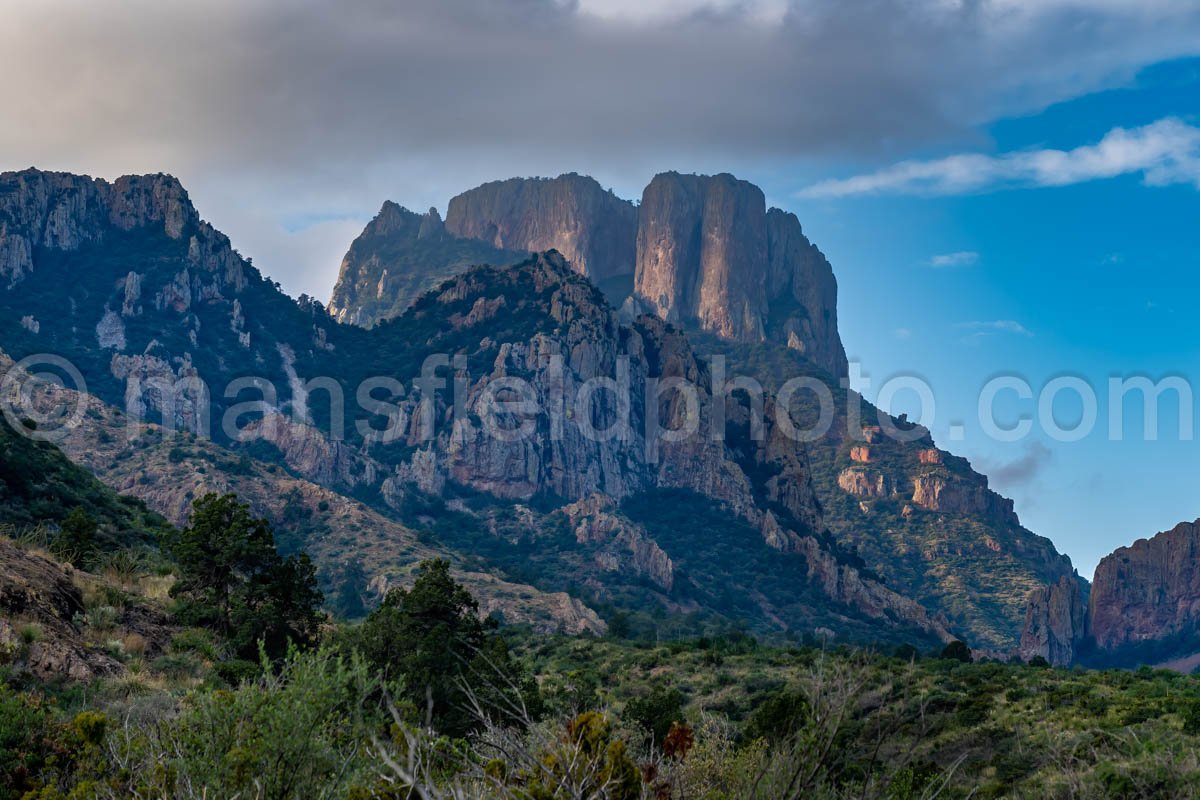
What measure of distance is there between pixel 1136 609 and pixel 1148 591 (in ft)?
15.3

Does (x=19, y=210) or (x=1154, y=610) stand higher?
(x=19, y=210)

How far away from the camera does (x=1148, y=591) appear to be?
164 metres

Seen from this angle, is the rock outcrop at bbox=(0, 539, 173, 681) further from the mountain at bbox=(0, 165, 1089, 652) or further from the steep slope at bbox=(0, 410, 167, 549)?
the mountain at bbox=(0, 165, 1089, 652)

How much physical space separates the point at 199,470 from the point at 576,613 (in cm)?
4153

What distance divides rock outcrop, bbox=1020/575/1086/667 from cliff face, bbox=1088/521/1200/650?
8.62m

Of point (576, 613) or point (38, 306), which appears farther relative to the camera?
point (38, 306)

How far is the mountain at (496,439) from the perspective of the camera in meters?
131

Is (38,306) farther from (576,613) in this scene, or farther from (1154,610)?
(1154,610)

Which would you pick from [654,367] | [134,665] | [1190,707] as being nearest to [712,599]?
[654,367]

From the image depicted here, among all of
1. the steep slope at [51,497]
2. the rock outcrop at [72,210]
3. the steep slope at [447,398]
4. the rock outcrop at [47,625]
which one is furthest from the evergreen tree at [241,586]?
the rock outcrop at [72,210]

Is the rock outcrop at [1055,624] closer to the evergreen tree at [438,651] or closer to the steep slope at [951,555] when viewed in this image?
the steep slope at [951,555]

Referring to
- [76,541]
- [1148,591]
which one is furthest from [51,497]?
[1148,591]

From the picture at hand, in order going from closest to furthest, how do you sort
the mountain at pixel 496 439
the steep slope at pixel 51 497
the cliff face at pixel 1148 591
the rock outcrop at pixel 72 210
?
the steep slope at pixel 51 497
the mountain at pixel 496 439
the rock outcrop at pixel 72 210
the cliff face at pixel 1148 591

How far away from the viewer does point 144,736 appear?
1369cm
